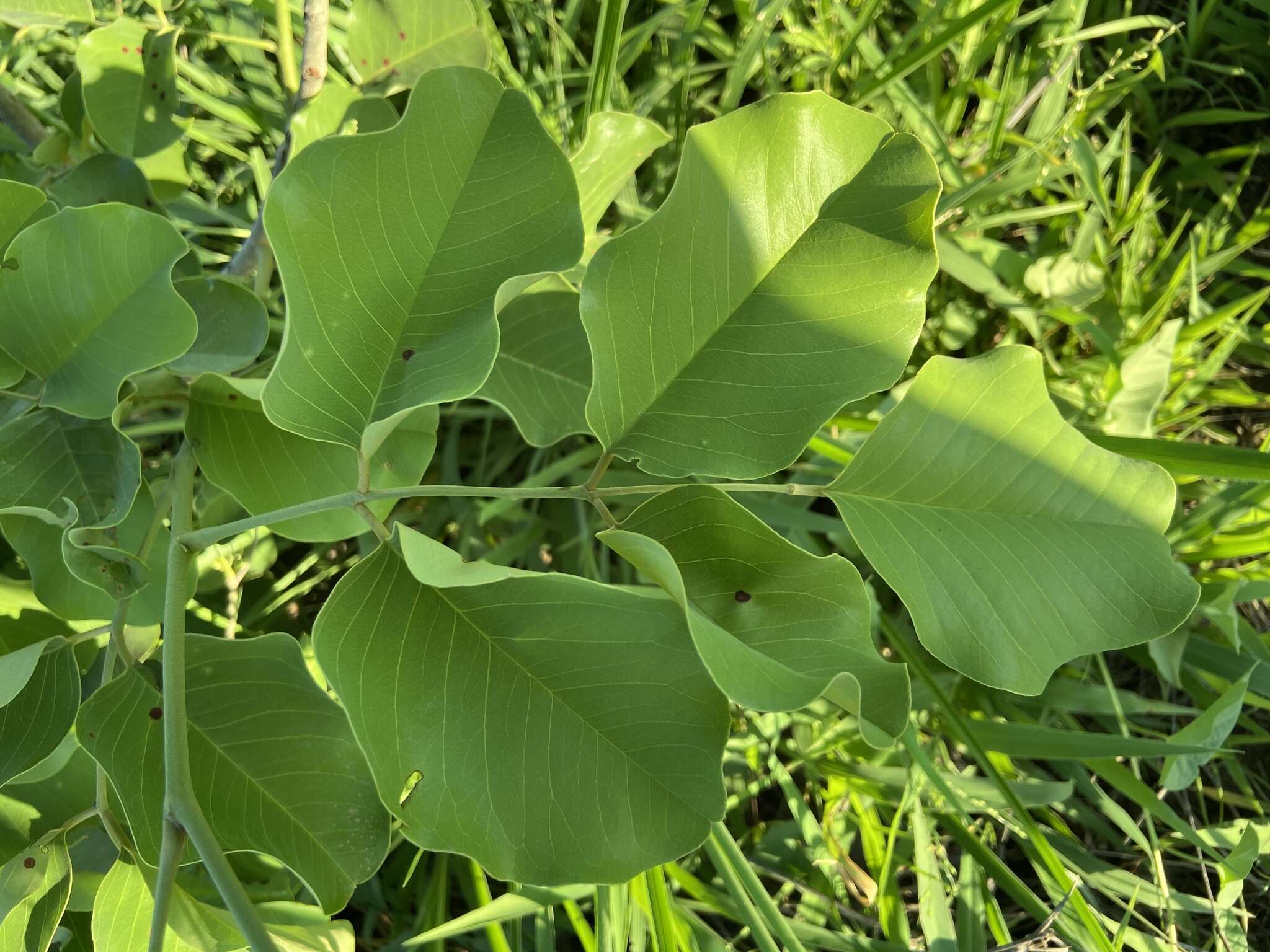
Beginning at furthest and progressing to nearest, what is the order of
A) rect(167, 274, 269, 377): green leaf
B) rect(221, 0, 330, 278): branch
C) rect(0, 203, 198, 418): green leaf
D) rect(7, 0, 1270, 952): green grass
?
1. rect(7, 0, 1270, 952): green grass
2. rect(221, 0, 330, 278): branch
3. rect(167, 274, 269, 377): green leaf
4. rect(0, 203, 198, 418): green leaf

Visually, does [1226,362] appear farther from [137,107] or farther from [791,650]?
[137,107]

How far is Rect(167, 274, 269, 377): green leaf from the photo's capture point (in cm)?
74

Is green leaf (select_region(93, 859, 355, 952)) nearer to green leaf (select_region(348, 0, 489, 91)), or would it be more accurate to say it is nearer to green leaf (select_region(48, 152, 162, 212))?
green leaf (select_region(48, 152, 162, 212))

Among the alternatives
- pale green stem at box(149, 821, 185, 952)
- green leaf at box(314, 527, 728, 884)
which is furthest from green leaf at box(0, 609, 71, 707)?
green leaf at box(314, 527, 728, 884)

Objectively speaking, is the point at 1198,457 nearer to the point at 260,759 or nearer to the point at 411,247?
the point at 411,247

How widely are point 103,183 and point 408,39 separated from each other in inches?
12.8

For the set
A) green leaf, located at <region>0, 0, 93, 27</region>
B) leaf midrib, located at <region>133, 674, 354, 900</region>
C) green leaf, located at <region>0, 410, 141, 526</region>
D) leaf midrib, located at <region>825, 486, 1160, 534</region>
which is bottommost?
leaf midrib, located at <region>133, 674, 354, 900</region>

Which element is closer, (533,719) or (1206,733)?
(533,719)

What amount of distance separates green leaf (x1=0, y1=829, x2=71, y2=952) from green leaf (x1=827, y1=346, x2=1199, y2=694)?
0.64 meters

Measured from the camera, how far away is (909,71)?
1.12 m

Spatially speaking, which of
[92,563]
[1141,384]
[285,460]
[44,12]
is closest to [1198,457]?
[1141,384]

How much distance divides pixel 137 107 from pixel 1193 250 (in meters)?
1.27

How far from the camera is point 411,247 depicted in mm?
585

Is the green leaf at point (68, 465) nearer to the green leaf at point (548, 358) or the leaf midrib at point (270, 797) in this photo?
the leaf midrib at point (270, 797)
